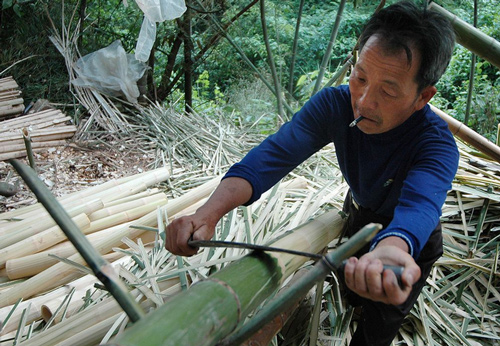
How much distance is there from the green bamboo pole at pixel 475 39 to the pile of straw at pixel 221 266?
3.15ft

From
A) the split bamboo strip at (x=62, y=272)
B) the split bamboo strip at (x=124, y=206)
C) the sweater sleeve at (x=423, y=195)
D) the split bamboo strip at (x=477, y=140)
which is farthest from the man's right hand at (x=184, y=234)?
the split bamboo strip at (x=477, y=140)

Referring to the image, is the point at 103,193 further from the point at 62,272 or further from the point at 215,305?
the point at 215,305

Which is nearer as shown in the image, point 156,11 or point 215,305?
point 215,305

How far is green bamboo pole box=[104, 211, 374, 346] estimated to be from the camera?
0.66m

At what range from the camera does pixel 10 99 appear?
3951 millimetres

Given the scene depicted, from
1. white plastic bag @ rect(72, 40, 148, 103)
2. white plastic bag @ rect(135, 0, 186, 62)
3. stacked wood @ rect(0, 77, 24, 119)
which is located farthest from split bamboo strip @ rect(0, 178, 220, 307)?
stacked wood @ rect(0, 77, 24, 119)

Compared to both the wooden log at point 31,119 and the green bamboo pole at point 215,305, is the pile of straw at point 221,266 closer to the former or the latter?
the green bamboo pole at point 215,305

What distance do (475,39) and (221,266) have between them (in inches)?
46.2

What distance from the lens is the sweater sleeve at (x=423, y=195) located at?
3.82ft

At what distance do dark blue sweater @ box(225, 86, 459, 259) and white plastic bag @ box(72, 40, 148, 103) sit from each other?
9.86 feet

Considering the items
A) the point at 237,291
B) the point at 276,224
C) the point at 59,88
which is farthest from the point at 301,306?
the point at 59,88

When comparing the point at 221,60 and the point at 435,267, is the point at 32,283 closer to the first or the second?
the point at 435,267

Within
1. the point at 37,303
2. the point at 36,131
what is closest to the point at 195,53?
the point at 36,131

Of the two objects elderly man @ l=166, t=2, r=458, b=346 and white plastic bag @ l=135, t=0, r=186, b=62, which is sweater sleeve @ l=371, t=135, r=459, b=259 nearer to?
elderly man @ l=166, t=2, r=458, b=346
